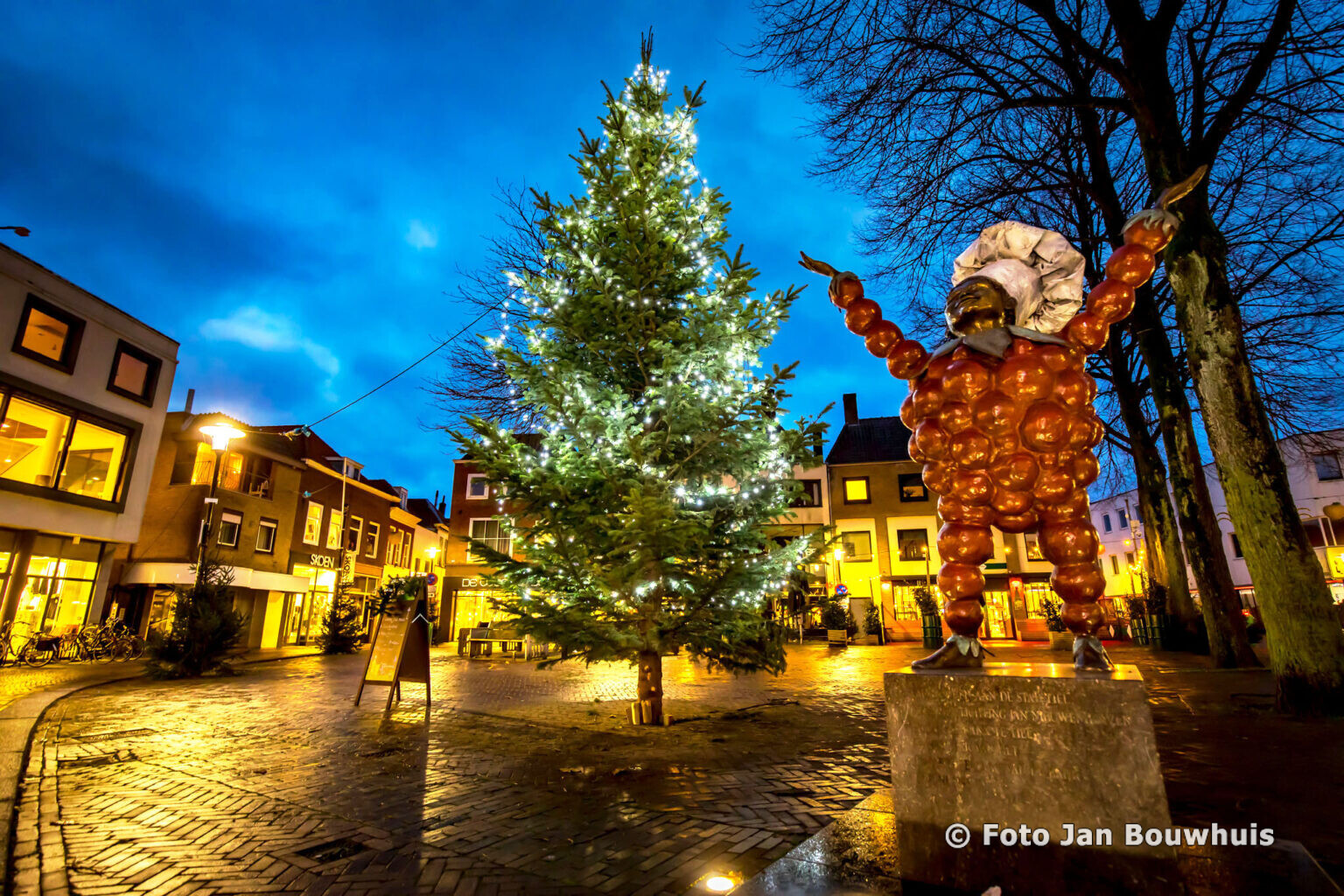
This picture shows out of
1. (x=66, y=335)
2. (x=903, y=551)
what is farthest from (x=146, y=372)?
(x=903, y=551)

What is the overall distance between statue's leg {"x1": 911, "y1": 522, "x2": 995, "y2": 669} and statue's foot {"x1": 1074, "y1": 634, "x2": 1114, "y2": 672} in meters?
0.39

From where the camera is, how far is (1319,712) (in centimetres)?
577

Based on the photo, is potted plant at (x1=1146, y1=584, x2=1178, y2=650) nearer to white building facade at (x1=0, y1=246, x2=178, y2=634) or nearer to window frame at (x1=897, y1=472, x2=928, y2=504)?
window frame at (x1=897, y1=472, x2=928, y2=504)

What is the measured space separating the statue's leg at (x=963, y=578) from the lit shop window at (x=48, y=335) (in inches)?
813


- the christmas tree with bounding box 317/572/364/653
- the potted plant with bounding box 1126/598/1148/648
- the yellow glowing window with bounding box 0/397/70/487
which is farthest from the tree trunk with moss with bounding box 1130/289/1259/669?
the yellow glowing window with bounding box 0/397/70/487

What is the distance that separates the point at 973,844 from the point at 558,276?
6.81 meters

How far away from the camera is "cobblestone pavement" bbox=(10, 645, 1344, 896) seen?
286cm

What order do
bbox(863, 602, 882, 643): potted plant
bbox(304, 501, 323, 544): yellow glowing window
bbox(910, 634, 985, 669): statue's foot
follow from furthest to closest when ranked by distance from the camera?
1. bbox(304, 501, 323, 544): yellow glowing window
2. bbox(863, 602, 882, 643): potted plant
3. bbox(910, 634, 985, 669): statue's foot

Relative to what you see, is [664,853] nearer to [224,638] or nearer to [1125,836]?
[1125,836]

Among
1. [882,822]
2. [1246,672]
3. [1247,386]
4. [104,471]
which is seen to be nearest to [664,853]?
[882,822]

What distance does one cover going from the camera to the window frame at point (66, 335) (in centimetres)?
1459

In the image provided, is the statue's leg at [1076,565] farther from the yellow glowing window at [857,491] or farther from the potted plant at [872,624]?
the yellow glowing window at [857,491]

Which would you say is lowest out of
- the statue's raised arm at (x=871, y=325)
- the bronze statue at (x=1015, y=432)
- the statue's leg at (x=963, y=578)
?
the statue's leg at (x=963, y=578)

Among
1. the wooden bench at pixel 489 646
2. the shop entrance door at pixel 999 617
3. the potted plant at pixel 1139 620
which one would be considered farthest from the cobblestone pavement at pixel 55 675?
the shop entrance door at pixel 999 617
